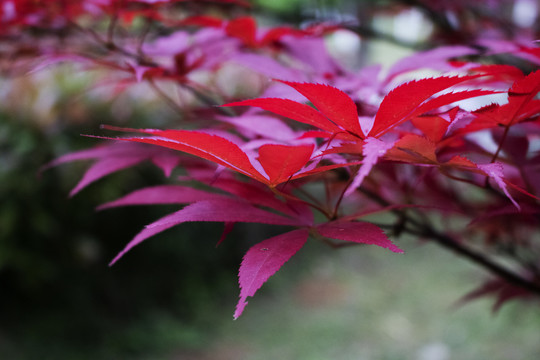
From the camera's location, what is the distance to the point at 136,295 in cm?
221

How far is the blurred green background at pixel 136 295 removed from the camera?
186 centimetres

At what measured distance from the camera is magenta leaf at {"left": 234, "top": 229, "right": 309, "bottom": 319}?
0.29 m

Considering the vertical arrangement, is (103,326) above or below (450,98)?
below

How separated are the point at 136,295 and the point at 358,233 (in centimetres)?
211

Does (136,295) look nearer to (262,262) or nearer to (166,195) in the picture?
(166,195)

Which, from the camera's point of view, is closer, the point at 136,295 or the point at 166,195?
the point at 166,195

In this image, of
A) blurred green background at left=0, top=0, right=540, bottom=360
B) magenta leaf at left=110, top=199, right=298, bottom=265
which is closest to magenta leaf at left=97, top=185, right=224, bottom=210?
magenta leaf at left=110, top=199, right=298, bottom=265

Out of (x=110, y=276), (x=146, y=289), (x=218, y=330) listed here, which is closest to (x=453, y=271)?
(x=218, y=330)

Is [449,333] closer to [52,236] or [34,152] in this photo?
[52,236]

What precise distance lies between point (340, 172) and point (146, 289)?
2002 millimetres

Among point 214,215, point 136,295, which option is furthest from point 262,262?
point 136,295

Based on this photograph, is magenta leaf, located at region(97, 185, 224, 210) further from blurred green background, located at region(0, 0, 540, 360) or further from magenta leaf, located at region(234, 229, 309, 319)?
blurred green background, located at region(0, 0, 540, 360)

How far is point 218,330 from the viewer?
213 cm

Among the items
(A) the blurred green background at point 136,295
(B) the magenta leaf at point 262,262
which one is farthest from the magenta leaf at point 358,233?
(A) the blurred green background at point 136,295
